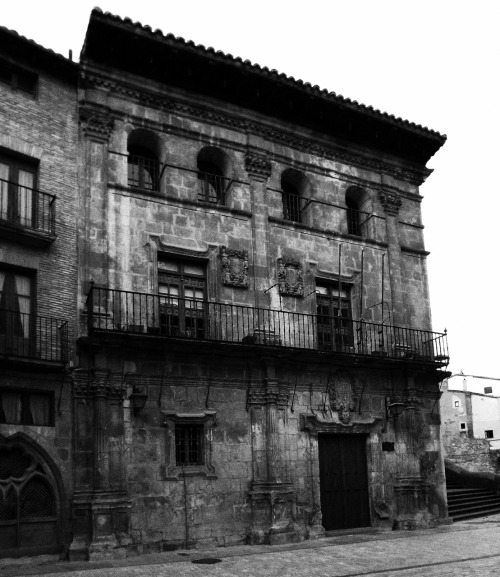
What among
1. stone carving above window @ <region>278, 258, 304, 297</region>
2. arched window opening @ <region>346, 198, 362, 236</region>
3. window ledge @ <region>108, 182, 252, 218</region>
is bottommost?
stone carving above window @ <region>278, 258, 304, 297</region>

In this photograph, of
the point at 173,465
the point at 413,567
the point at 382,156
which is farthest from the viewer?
the point at 382,156

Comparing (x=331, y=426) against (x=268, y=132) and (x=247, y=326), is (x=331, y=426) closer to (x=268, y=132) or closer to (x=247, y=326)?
(x=247, y=326)

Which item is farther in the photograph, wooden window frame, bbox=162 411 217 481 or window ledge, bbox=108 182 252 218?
window ledge, bbox=108 182 252 218

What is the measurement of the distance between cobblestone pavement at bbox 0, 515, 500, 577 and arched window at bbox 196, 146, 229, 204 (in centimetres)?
854

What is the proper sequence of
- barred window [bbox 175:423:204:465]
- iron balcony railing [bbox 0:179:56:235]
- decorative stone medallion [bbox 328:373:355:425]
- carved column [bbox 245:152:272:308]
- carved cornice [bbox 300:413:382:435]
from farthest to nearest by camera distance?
decorative stone medallion [bbox 328:373:355:425] → carved column [bbox 245:152:272:308] → carved cornice [bbox 300:413:382:435] → barred window [bbox 175:423:204:465] → iron balcony railing [bbox 0:179:56:235]

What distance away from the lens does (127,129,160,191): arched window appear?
703 inches

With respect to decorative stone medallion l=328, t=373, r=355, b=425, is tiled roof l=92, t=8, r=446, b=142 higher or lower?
higher

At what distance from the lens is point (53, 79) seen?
1691 cm

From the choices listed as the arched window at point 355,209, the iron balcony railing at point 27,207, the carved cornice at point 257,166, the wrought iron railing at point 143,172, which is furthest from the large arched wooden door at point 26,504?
the arched window at point 355,209

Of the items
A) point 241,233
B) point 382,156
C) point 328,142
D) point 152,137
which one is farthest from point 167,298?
point 382,156

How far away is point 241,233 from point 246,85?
391 cm

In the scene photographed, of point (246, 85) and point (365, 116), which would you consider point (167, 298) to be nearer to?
point (246, 85)

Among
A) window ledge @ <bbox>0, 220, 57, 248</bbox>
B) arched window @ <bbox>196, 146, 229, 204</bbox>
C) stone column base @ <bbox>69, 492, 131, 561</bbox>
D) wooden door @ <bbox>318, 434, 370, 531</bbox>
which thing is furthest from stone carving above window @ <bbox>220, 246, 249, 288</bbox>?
stone column base @ <bbox>69, 492, 131, 561</bbox>

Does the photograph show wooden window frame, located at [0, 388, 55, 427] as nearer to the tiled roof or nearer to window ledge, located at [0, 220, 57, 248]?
window ledge, located at [0, 220, 57, 248]
